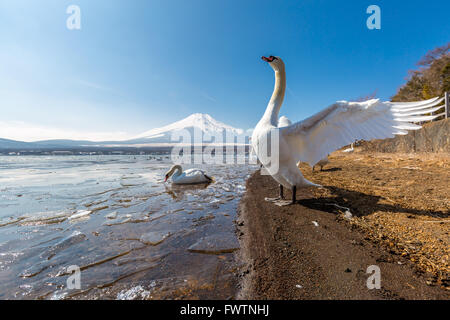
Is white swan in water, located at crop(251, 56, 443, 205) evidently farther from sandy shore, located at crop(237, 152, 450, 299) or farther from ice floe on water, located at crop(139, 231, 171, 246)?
ice floe on water, located at crop(139, 231, 171, 246)

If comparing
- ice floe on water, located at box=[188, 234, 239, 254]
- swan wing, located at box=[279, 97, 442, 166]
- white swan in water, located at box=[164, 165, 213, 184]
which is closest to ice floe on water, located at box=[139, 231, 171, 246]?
ice floe on water, located at box=[188, 234, 239, 254]

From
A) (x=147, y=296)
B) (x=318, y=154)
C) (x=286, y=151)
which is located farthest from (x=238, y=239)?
(x=318, y=154)

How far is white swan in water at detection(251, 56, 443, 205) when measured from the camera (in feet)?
10.6

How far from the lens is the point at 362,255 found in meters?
1.87

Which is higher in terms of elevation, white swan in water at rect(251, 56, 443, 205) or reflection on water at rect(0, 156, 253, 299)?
white swan in water at rect(251, 56, 443, 205)

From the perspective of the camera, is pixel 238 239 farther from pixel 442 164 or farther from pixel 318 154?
pixel 442 164

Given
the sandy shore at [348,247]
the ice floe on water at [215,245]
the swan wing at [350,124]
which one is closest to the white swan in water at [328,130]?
the swan wing at [350,124]

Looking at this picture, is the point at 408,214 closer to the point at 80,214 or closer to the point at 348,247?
the point at 348,247

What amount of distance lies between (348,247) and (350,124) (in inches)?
102

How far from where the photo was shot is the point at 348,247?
2.05m

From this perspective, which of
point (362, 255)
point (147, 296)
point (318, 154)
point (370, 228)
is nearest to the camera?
point (147, 296)

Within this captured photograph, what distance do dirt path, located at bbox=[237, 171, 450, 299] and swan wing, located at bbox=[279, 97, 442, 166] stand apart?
1.61 metres

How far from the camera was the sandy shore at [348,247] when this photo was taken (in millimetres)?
1449
